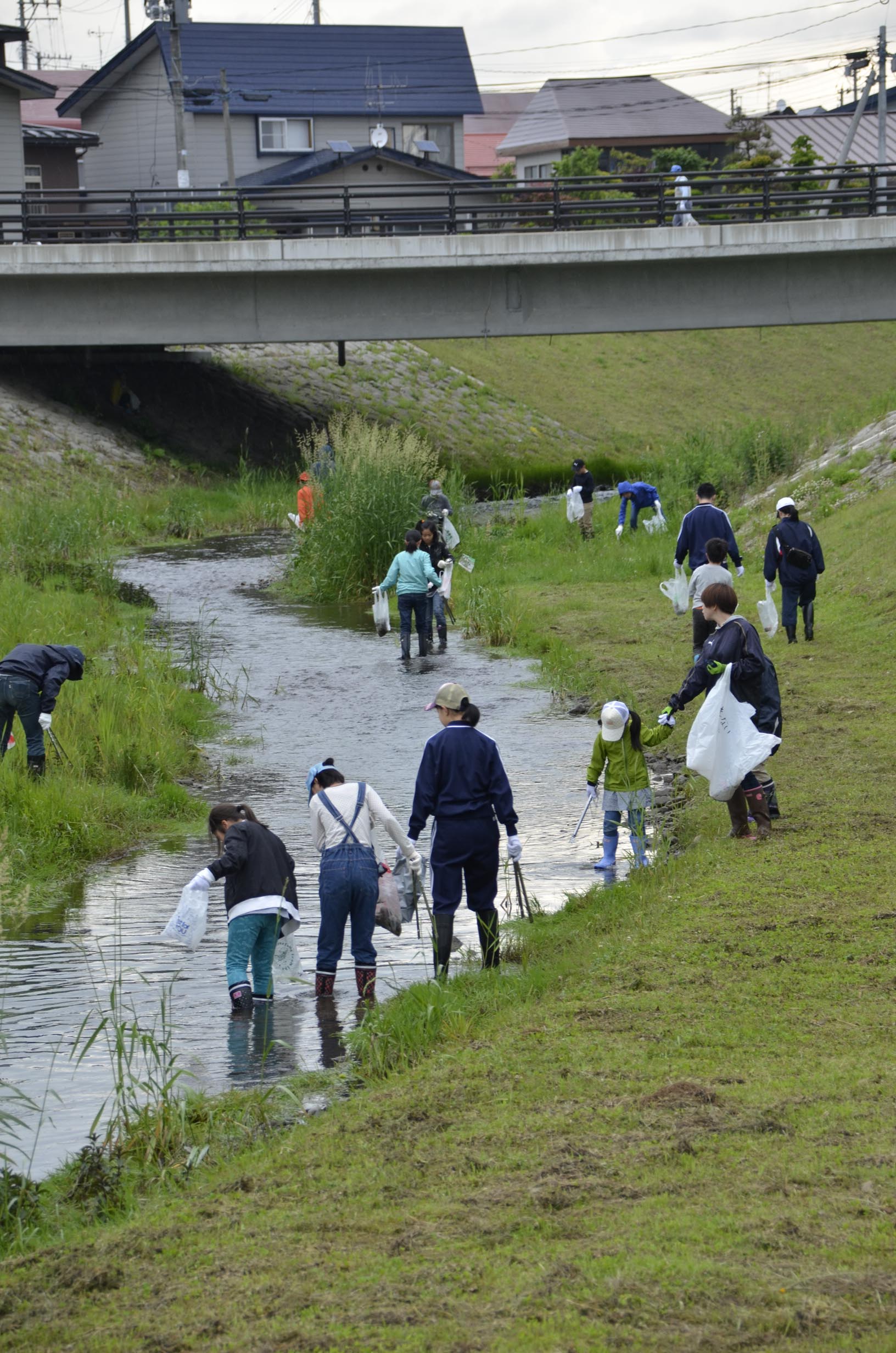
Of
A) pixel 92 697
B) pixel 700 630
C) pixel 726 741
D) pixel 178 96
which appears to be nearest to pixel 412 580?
pixel 700 630

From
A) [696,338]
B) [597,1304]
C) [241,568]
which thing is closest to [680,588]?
[241,568]

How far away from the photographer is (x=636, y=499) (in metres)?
26.7

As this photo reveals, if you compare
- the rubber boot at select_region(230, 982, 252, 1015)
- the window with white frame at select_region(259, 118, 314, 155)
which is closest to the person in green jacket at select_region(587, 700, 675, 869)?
the rubber boot at select_region(230, 982, 252, 1015)

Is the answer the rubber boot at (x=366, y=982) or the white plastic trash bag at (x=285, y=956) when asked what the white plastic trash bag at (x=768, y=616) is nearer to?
the rubber boot at (x=366, y=982)

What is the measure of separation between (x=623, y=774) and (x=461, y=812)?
7.76 ft

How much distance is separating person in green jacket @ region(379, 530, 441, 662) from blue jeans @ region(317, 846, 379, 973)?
1009 centimetres

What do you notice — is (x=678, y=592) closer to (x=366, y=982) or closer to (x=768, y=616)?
(x=768, y=616)

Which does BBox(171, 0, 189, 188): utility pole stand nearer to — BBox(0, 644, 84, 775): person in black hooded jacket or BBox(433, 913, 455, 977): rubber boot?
BBox(0, 644, 84, 775): person in black hooded jacket

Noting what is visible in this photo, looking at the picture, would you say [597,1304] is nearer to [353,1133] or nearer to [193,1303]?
[193,1303]

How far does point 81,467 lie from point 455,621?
15003mm

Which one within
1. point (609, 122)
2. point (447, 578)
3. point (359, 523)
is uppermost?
point (609, 122)

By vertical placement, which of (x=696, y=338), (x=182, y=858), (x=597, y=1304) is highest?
(x=696, y=338)

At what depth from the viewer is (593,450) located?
43.4 m

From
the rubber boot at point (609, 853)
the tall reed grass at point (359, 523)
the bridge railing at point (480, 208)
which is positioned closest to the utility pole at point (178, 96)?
the bridge railing at point (480, 208)
